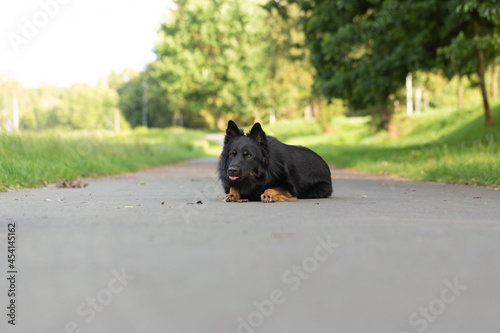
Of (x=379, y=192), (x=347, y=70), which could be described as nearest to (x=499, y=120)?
(x=347, y=70)

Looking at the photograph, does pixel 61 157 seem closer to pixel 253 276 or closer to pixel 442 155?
pixel 442 155

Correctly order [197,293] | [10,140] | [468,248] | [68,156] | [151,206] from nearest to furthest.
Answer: [197,293] < [468,248] < [151,206] < [10,140] < [68,156]

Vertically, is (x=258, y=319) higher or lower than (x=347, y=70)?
lower

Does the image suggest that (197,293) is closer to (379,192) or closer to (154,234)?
(154,234)

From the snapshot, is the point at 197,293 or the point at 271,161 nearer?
the point at 197,293

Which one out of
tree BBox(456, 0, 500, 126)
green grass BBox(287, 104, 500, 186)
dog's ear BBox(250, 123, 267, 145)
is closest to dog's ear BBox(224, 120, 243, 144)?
dog's ear BBox(250, 123, 267, 145)

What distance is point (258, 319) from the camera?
295 centimetres

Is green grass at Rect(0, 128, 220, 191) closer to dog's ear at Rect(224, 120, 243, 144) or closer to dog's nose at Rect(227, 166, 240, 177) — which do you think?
dog's ear at Rect(224, 120, 243, 144)

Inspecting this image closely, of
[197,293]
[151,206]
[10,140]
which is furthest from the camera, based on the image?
[10,140]

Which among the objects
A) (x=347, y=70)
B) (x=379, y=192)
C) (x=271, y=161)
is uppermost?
(x=347, y=70)

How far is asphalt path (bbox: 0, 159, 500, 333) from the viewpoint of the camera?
298 cm

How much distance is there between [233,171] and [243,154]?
1.14 feet

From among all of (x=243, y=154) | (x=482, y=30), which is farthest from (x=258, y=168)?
(x=482, y=30)

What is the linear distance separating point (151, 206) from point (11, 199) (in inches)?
98.4
